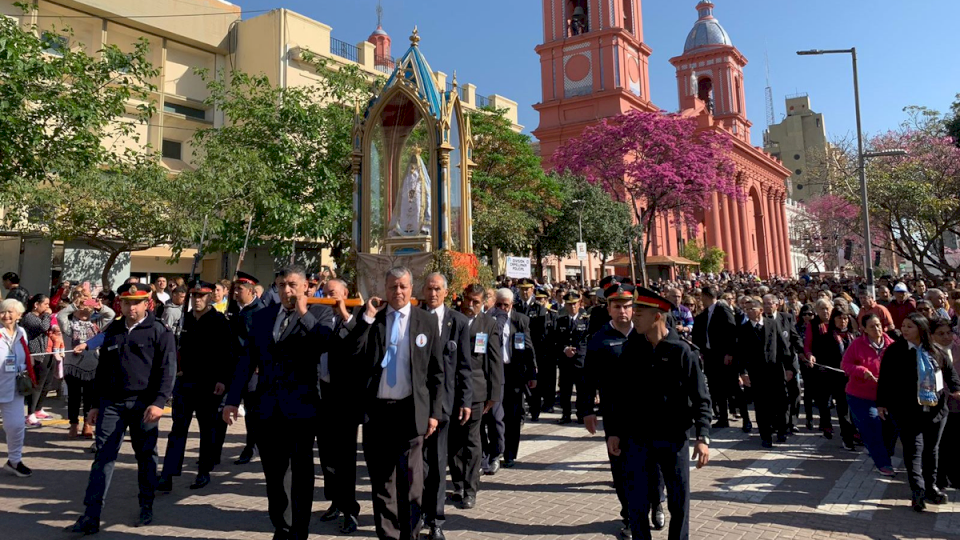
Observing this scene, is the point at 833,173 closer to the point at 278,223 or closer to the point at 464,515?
the point at 278,223

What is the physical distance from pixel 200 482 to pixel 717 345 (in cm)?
638

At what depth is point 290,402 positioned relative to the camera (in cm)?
421

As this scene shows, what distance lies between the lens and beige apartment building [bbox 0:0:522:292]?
2403 cm

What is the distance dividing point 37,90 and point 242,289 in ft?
24.3

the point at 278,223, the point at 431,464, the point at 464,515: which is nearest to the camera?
the point at 431,464

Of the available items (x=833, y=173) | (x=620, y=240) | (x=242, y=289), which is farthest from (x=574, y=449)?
(x=620, y=240)

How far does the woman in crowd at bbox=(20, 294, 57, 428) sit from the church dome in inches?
2814

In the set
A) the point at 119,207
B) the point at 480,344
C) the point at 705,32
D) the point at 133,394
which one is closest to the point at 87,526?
the point at 133,394

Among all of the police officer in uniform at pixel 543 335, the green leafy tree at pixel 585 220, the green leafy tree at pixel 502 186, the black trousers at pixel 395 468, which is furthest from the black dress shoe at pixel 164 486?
the green leafy tree at pixel 585 220

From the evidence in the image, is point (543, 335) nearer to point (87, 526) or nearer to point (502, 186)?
point (87, 526)

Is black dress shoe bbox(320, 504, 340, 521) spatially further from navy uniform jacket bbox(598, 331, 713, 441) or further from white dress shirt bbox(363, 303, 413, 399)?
navy uniform jacket bbox(598, 331, 713, 441)

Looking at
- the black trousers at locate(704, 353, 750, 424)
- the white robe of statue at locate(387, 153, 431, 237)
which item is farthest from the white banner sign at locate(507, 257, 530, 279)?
the black trousers at locate(704, 353, 750, 424)

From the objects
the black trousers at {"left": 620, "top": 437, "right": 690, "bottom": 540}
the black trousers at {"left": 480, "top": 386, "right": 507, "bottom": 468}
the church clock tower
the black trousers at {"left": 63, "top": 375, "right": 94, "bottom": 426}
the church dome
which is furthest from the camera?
the church dome

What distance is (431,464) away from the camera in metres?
4.53
